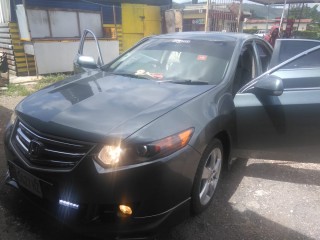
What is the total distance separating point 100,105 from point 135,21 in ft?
34.4

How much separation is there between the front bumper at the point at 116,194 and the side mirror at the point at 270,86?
105cm

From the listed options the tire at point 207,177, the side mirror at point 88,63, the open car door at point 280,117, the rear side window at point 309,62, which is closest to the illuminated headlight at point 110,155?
the tire at point 207,177

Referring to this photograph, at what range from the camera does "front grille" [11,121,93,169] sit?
80.0 inches

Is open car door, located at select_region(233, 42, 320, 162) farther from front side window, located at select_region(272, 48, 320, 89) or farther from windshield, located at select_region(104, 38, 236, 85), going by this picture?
windshield, located at select_region(104, 38, 236, 85)

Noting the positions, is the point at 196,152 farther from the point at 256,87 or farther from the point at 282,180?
the point at 282,180

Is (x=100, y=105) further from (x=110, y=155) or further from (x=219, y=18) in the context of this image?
(x=219, y=18)

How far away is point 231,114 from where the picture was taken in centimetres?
289

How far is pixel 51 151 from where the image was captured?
212cm

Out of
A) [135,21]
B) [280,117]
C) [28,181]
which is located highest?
[135,21]

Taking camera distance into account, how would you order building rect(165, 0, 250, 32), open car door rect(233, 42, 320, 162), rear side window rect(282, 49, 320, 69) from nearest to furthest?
open car door rect(233, 42, 320, 162), rear side window rect(282, 49, 320, 69), building rect(165, 0, 250, 32)

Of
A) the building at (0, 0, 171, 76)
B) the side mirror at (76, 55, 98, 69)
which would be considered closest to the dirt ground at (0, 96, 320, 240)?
the side mirror at (76, 55, 98, 69)

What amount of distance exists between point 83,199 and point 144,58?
210 cm

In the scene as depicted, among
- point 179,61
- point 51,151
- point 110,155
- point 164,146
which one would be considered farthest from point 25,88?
point 164,146

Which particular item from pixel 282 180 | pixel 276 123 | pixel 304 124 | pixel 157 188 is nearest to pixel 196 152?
pixel 157 188
